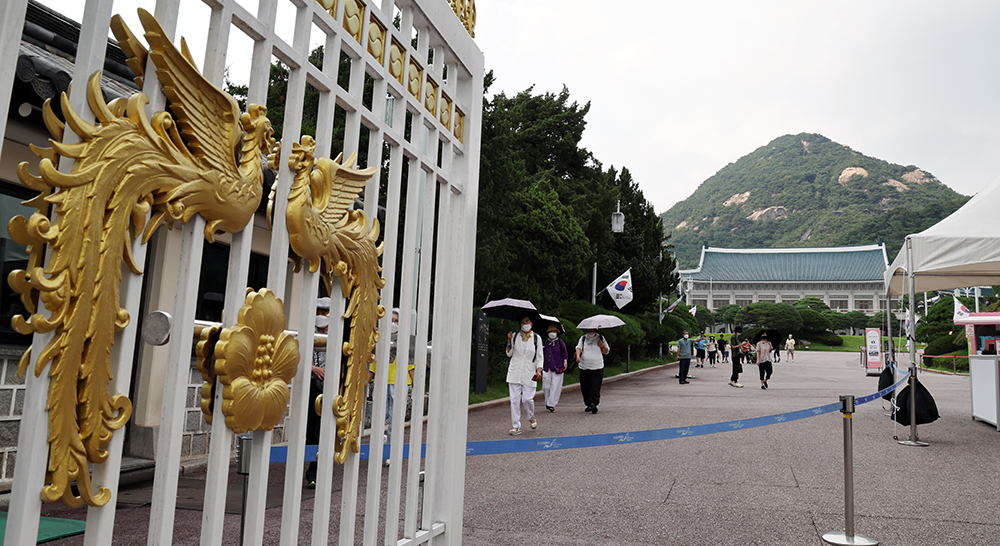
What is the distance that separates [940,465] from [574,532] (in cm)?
500

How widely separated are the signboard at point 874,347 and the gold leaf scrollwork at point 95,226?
28116 mm

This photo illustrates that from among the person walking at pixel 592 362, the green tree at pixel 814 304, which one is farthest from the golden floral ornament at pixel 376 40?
the green tree at pixel 814 304

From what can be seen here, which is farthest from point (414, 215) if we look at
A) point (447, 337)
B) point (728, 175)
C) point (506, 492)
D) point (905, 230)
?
point (728, 175)

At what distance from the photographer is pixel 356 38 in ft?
7.47

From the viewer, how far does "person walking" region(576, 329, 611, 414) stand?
12.2 metres

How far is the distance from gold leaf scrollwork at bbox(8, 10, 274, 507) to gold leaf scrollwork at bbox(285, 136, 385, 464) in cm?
38

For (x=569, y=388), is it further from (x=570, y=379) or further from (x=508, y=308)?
(x=508, y=308)

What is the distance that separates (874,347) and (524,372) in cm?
→ 2215

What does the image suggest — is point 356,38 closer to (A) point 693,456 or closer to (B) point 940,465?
(A) point 693,456

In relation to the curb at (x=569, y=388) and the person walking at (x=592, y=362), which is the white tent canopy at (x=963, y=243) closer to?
the person walking at (x=592, y=362)

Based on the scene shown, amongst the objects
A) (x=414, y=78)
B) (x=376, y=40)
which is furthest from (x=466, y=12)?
(x=376, y=40)

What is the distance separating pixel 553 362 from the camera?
39.5 feet

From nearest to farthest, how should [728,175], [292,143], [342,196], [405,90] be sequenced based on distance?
[292,143] → [342,196] → [405,90] → [728,175]

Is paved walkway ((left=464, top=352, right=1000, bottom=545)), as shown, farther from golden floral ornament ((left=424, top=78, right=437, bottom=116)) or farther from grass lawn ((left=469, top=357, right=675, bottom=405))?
golden floral ornament ((left=424, top=78, right=437, bottom=116))
